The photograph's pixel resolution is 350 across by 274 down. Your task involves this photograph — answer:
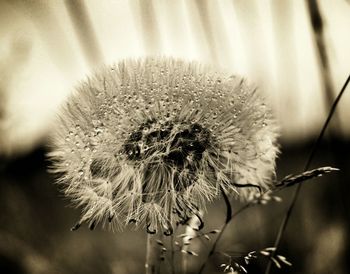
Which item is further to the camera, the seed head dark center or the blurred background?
the blurred background

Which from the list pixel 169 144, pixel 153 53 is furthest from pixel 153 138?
pixel 153 53

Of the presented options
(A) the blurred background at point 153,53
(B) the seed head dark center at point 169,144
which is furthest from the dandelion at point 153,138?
(A) the blurred background at point 153,53

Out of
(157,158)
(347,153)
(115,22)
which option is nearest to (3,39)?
(115,22)

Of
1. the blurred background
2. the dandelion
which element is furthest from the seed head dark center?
the blurred background

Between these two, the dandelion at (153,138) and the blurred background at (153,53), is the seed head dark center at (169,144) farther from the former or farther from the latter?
the blurred background at (153,53)

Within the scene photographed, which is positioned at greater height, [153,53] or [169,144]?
[153,53]

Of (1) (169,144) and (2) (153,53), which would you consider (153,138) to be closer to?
(1) (169,144)

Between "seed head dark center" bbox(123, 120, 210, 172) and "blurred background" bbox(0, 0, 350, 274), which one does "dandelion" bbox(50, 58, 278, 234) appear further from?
"blurred background" bbox(0, 0, 350, 274)
